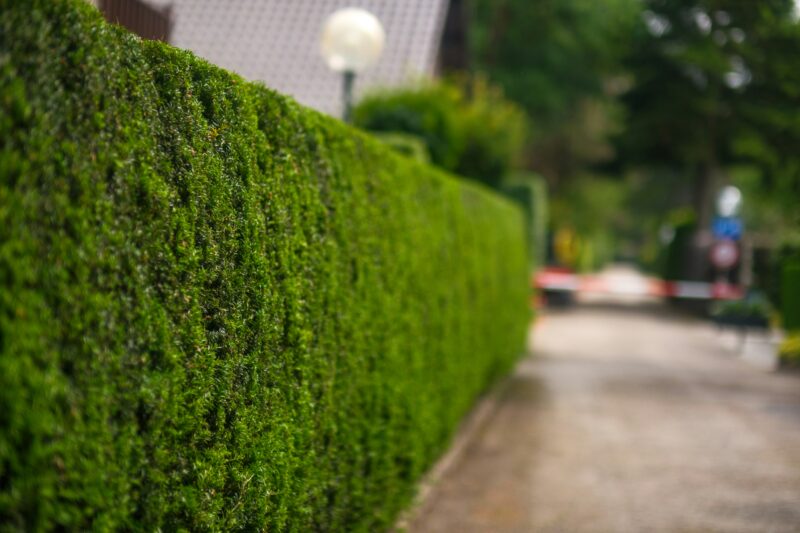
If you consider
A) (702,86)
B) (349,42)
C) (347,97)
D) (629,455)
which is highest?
(702,86)

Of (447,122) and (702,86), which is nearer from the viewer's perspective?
(447,122)

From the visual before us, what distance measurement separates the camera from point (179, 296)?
10.3 feet

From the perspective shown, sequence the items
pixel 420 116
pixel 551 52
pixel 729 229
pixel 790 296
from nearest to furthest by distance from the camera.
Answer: pixel 420 116 < pixel 790 296 < pixel 729 229 < pixel 551 52

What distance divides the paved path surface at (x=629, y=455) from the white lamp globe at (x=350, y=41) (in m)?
3.68

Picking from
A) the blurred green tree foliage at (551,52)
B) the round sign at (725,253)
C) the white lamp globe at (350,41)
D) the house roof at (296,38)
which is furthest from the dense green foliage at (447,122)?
the blurred green tree foliage at (551,52)

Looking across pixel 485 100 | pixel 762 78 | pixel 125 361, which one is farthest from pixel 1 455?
pixel 762 78

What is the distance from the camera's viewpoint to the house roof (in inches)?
843

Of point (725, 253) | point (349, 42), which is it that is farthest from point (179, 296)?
point (725, 253)

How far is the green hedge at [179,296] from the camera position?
236cm

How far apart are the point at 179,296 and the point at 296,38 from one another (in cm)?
2026

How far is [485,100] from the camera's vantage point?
23.5 m

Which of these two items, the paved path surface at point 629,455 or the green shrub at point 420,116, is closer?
the paved path surface at point 629,455

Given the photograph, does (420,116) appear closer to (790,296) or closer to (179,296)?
(790,296)

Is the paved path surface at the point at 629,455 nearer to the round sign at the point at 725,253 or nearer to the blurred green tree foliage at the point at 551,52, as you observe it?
the round sign at the point at 725,253
